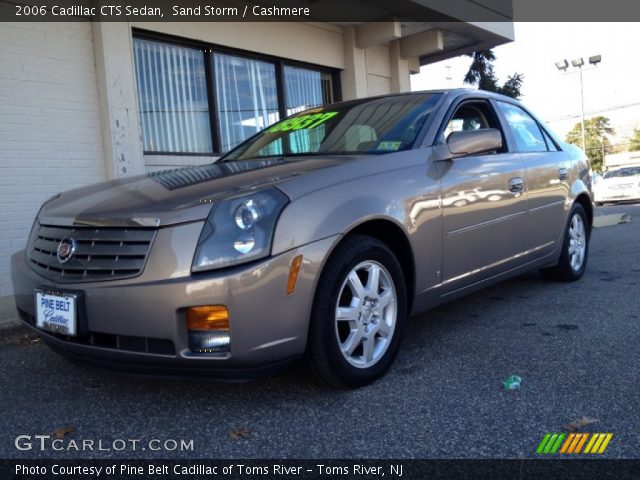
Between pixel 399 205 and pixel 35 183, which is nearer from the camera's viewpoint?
pixel 399 205

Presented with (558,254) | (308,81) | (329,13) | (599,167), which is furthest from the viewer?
(599,167)

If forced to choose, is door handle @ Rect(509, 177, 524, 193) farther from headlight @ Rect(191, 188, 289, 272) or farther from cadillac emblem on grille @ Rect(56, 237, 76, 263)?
cadillac emblem on grille @ Rect(56, 237, 76, 263)

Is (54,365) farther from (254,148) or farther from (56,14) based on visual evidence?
(56,14)

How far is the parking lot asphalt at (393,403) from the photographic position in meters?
2.23

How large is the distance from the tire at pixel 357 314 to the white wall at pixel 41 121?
4134 mm

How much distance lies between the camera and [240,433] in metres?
2.34

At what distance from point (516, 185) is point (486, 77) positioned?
12395mm

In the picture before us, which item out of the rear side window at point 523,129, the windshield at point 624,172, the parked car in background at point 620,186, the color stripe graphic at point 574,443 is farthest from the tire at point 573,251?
the windshield at point 624,172

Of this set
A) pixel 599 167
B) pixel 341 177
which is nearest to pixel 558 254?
pixel 341 177

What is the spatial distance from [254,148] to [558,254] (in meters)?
2.63

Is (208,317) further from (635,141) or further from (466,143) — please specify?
(635,141)

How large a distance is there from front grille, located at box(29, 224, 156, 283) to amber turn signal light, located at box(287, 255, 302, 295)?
1.91 feet

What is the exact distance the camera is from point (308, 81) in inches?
365

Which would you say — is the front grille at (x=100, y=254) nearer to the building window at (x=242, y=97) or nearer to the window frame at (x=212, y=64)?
the window frame at (x=212, y=64)
